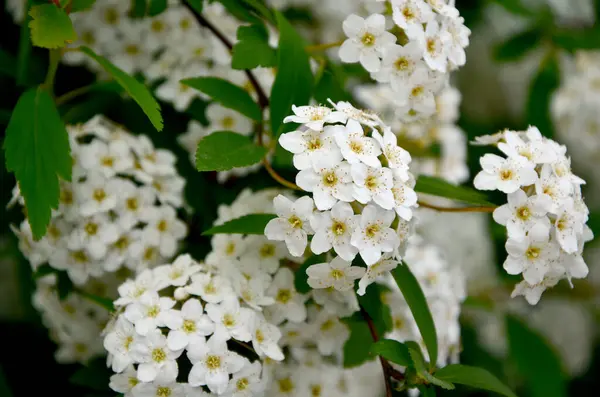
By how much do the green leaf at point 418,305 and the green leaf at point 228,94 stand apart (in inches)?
15.4

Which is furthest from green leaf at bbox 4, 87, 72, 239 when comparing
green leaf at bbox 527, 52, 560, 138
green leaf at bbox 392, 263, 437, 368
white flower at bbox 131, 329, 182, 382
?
green leaf at bbox 527, 52, 560, 138

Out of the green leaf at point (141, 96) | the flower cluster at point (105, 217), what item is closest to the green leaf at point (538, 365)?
the flower cluster at point (105, 217)

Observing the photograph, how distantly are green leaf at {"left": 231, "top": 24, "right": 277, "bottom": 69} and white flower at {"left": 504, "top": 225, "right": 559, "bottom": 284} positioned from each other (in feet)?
1.75

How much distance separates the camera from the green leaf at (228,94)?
132 centimetres

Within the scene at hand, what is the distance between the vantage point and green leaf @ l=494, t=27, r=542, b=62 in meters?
2.12

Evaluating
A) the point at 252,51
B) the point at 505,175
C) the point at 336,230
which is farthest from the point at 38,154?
the point at 505,175

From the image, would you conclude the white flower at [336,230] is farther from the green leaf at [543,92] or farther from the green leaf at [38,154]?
the green leaf at [543,92]

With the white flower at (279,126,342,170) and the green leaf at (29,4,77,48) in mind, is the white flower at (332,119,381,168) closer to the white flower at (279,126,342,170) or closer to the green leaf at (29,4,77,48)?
the white flower at (279,126,342,170)

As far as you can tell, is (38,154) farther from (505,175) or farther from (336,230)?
(505,175)

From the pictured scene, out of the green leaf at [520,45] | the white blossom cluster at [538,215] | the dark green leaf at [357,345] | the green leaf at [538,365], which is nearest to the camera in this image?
the white blossom cluster at [538,215]

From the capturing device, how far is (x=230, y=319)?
1187 millimetres

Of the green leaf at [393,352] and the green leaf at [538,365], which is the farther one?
the green leaf at [538,365]

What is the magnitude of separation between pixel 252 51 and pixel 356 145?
33 centimetres

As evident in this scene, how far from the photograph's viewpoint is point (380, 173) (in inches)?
42.6
